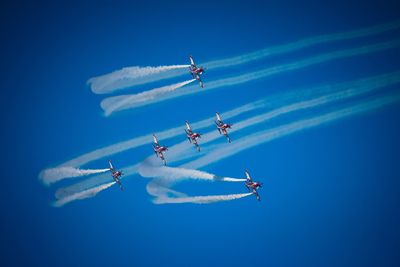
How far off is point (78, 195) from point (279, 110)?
20.2m

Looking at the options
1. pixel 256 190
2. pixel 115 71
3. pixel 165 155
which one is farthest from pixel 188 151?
pixel 115 71

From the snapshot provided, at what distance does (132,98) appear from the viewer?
111 ft

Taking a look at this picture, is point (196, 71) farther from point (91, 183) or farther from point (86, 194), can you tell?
point (86, 194)

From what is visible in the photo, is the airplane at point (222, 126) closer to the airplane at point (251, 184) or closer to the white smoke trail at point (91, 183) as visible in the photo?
the airplane at point (251, 184)

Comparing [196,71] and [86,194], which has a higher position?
[196,71]

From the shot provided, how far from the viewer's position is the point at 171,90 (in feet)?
111

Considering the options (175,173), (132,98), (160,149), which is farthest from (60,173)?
(175,173)

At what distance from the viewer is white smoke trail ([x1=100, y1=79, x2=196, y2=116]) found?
33.8 meters

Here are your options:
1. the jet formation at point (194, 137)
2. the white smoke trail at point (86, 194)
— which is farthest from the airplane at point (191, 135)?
the white smoke trail at point (86, 194)

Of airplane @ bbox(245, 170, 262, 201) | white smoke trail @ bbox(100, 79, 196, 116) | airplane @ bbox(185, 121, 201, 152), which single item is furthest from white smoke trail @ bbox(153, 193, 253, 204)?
white smoke trail @ bbox(100, 79, 196, 116)

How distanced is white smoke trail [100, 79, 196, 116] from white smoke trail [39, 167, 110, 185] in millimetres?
5976

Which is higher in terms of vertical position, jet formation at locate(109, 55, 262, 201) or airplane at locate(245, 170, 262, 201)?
jet formation at locate(109, 55, 262, 201)

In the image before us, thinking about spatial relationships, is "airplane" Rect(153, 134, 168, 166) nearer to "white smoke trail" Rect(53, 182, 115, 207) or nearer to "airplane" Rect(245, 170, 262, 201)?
"white smoke trail" Rect(53, 182, 115, 207)

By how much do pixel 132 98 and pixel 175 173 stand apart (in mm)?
7730
